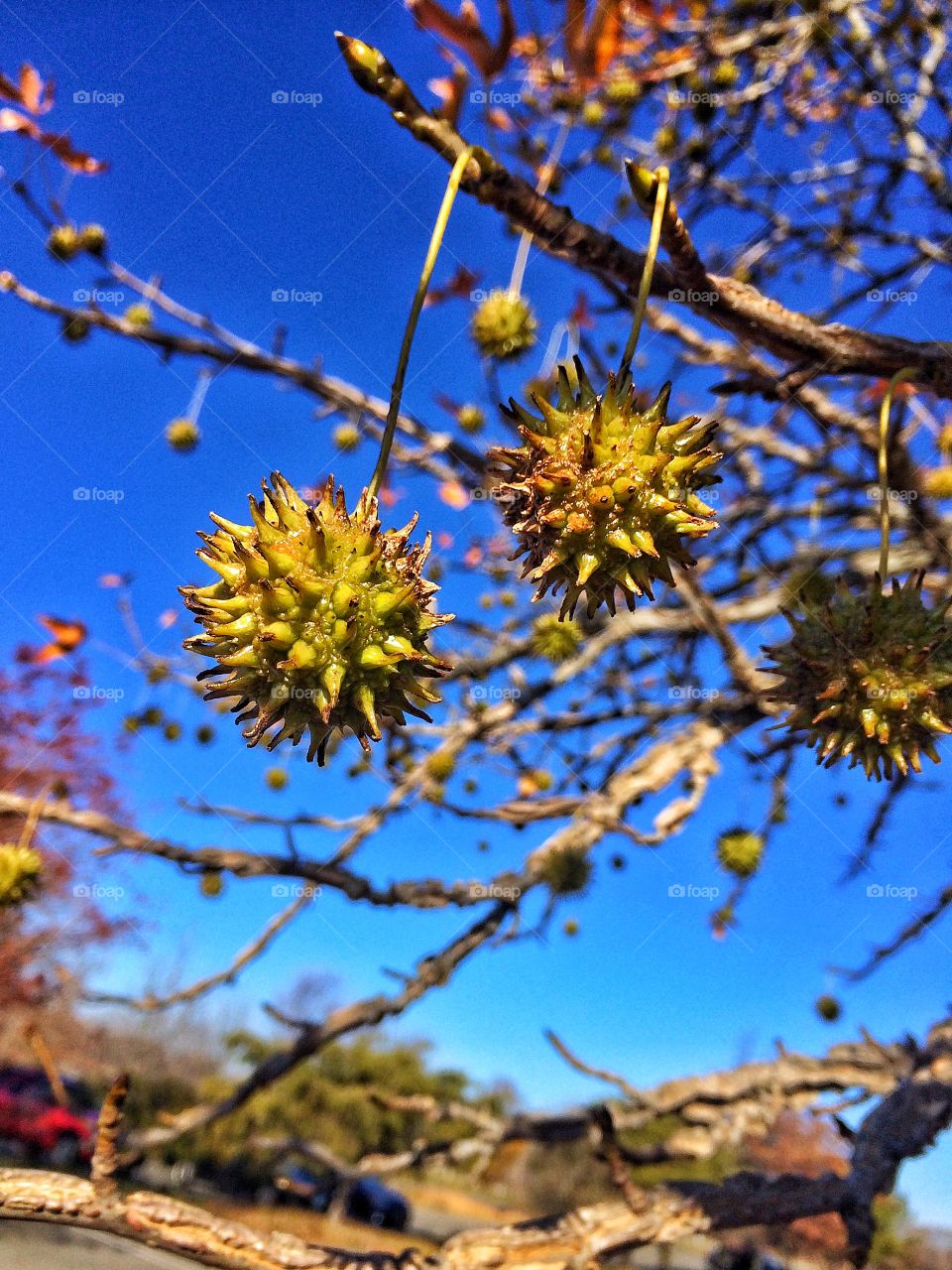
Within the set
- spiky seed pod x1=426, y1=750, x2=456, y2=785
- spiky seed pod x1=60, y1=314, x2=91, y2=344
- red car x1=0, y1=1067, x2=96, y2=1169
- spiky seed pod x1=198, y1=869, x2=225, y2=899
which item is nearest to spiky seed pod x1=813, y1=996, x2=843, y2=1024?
spiky seed pod x1=426, y1=750, x2=456, y2=785

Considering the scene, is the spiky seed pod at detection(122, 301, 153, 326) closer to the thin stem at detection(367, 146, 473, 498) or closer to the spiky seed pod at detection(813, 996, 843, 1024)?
the thin stem at detection(367, 146, 473, 498)

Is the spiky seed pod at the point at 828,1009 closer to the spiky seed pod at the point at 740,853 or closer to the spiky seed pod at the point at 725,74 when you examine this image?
the spiky seed pod at the point at 740,853

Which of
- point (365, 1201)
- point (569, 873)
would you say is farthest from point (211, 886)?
point (365, 1201)

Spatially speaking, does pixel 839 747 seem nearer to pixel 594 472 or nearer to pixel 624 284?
pixel 594 472

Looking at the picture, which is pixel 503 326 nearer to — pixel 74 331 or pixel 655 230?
pixel 655 230

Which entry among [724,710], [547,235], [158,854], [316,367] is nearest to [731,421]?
[724,710]
